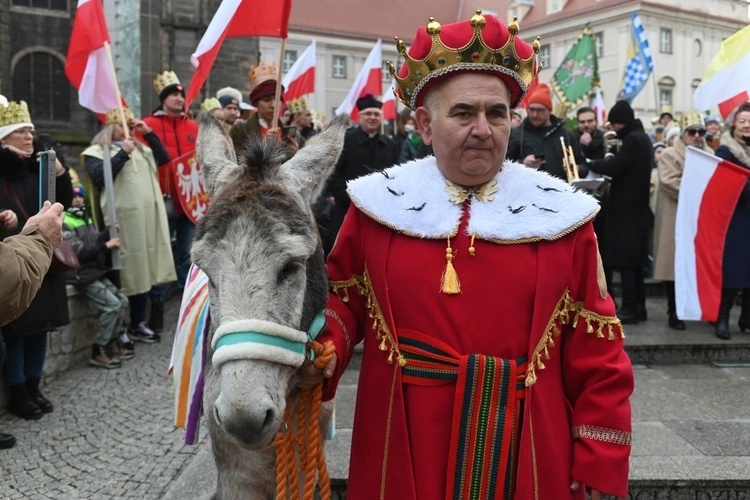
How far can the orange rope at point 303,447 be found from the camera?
2289 millimetres

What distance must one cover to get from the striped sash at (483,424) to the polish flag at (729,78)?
6.21 meters

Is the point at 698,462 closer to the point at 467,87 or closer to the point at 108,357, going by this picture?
the point at 467,87

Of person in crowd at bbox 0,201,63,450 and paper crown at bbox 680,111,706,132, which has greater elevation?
paper crown at bbox 680,111,706,132

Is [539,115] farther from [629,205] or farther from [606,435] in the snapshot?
[606,435]

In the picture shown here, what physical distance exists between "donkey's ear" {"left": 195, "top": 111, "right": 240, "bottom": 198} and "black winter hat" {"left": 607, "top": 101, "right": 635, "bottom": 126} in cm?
608

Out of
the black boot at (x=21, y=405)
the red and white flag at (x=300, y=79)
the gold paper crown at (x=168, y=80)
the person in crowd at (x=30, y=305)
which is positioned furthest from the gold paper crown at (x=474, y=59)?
the red and white flag at (x=300, y=79)

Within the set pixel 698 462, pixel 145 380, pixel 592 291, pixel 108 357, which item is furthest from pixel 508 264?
pixel 108 357

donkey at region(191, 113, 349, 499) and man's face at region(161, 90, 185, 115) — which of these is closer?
donkey at region(191, 113, 349, 499)

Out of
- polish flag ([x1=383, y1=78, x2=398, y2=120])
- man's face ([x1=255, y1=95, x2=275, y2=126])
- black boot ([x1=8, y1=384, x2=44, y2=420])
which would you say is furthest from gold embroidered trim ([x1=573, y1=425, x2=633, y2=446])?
polish flag ([x1=383, y1=78, x2=398, y2=120])

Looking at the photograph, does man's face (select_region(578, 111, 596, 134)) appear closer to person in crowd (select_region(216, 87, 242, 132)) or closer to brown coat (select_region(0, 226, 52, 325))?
person in crowd (select_region(216, 87, 242, 132))

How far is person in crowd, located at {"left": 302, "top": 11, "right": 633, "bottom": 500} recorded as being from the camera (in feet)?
7.02

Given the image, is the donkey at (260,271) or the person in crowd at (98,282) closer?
the donkey at (260,271)

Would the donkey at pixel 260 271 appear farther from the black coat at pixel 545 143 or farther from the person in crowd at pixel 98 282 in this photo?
the black coat at pixel 545 143

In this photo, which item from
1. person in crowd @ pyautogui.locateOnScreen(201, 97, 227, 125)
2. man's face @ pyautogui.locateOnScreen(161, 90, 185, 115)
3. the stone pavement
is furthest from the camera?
person in crowd @ pyautogui.locateOnScreen(201, 97, 227, 125)
